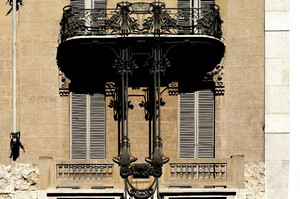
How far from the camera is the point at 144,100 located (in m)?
17.8

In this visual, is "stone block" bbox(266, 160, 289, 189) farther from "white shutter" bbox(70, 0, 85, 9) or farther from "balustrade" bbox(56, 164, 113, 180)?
"white shutter" bbox(70, 0, 85, 9)

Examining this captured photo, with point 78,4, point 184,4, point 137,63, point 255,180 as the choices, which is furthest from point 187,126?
point 78,4

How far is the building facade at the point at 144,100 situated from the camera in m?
17.5

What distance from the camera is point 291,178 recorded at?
17.3 m

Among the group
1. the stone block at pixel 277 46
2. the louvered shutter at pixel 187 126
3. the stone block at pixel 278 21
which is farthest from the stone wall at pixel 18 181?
the stone block at pixel 278 21

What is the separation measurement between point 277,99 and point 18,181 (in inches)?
400

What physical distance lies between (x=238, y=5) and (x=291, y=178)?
6786 mm

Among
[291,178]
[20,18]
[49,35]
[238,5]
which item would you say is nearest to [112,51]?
[49,35]

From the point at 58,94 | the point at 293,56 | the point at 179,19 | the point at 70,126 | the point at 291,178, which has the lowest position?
the point at 291,178

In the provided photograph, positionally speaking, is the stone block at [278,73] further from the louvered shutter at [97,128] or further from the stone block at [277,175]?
the louvered shutter at [97,128]

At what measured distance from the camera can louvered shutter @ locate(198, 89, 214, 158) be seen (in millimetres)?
17859

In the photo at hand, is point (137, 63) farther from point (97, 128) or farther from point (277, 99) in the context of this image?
point (277, 99)

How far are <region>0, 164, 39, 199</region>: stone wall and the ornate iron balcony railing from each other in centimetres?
516

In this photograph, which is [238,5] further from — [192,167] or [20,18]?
[20,18]
